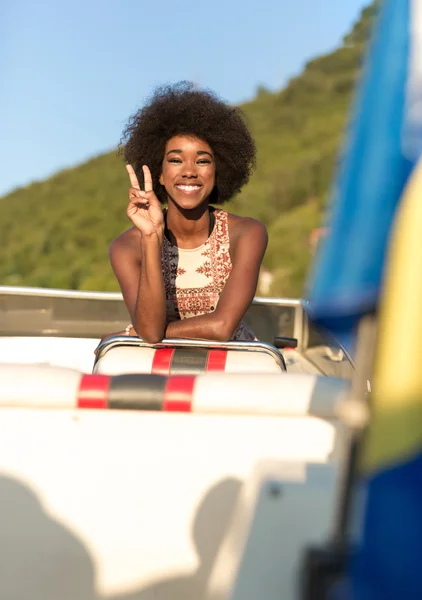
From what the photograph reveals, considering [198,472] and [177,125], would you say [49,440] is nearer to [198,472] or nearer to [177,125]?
[198,472]

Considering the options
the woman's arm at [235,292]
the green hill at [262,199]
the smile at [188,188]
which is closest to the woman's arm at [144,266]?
the woman's arm at [235,292]

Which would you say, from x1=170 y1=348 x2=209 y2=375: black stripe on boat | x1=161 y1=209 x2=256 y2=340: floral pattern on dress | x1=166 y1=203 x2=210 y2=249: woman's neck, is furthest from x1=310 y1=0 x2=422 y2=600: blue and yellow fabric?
x1=166 y1=203 x2=210 y2=249: woman's neck

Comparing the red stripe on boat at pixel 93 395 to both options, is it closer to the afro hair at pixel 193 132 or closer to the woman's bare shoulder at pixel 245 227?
the woman's bare shoulder at pixel 245 227

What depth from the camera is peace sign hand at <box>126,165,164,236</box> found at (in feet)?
10.2

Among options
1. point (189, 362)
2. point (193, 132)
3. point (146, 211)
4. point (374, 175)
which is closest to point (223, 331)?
point (189, 362)

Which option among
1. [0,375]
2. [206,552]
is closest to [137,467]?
[206,552]

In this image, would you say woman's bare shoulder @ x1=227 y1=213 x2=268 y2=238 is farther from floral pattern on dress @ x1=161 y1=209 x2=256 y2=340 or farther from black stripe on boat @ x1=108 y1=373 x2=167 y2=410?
black stripe on boat @ x1=108 y1=373 x2=167 y2=410

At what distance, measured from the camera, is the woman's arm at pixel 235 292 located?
3068 millimetres

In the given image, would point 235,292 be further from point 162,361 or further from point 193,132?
point 193,132

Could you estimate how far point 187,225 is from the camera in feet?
11.7

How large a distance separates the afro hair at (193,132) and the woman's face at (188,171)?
0.08 metres

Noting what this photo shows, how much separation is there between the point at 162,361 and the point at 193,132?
1.46 m

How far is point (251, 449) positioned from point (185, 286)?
1.55 m

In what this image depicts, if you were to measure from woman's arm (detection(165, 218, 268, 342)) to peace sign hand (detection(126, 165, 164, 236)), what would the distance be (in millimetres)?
385
